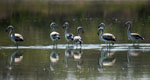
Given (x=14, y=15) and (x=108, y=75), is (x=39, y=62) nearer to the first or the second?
(x=108, y=75)

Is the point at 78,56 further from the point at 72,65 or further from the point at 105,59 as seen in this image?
the point at 72,65

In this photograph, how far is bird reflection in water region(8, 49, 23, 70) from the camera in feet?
66.9

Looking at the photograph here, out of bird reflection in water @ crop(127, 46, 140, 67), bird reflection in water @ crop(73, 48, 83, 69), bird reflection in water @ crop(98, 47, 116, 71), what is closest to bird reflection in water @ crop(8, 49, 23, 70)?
bird reflection in water @ crop(73, 48, 83, 69)

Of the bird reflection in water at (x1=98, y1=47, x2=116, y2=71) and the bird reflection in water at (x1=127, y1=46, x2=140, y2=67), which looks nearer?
the bird reflection in water at (x1=98, y1=47, x2=116, y2=71)

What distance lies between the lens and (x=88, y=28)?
3678 cm

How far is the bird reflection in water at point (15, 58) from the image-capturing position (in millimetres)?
20384

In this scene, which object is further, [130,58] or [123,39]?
[123,39]

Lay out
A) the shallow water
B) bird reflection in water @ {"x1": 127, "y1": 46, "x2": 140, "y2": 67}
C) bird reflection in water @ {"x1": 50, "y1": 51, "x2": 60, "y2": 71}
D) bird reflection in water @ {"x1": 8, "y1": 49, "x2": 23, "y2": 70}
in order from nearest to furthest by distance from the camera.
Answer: the shallow water < bird reflection in water @ {"x1": 50, "y1": 51, "x2": 60, "y2": 71} < bird reflection in water @ {"x1": 8, "y1": 49, "x2": 23, "y2": 70} < bird reflection in water @ {"x1": 127, "y1": 46, "x2": 140, "y2": 67}

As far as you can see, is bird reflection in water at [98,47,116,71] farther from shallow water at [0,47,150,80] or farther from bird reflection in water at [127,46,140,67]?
bird reflection in water at [127,46,140,67]

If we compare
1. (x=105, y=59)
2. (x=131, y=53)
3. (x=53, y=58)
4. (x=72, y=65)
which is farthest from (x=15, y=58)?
(x=131, y=53)

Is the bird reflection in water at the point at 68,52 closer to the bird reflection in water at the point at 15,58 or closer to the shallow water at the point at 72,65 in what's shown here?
the shallow water at the point at 72,65

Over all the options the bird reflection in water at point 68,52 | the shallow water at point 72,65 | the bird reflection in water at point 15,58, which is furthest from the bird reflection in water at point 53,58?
the bird reflection in water at point 15,58

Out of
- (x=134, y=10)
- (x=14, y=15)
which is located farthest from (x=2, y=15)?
(x=134, y=10)

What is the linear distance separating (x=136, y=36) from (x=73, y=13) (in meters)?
27.2
